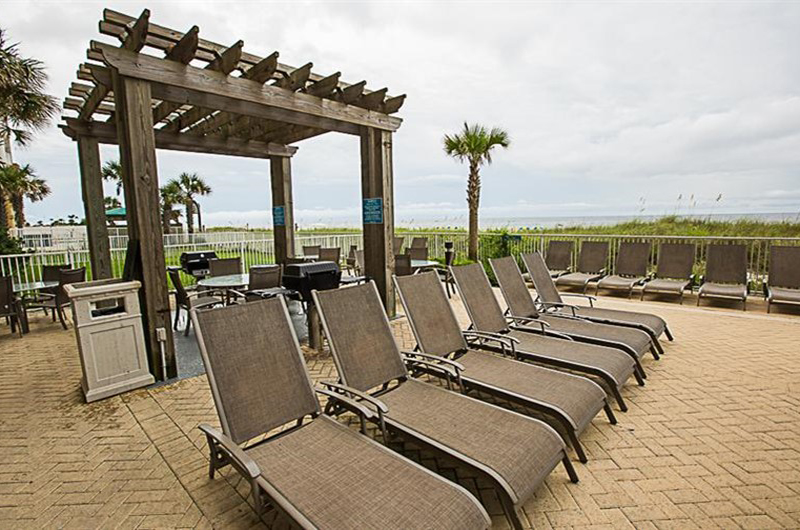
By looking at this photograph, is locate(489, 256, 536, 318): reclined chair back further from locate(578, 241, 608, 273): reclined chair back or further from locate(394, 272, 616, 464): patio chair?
locate(578, 241, 608, 273): reclined chair back

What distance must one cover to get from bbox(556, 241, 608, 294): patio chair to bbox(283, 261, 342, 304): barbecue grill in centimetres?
506

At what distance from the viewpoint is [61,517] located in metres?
2.02

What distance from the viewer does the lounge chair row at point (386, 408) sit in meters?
1.62

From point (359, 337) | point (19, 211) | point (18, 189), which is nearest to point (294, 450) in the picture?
point (359, 337)

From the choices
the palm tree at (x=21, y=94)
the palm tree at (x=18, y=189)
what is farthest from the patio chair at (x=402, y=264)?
the palm tree at (x=18, y=189)

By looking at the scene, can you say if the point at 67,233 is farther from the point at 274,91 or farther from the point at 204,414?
the point at 204,414

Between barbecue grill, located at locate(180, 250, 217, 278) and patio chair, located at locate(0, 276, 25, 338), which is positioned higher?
barbecue grill, located at locate(180, 250, 217, 278)

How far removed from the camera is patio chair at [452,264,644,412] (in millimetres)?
3043

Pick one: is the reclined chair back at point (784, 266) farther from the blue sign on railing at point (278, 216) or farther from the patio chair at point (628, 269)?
the blue sign on railing at point (278, 216)

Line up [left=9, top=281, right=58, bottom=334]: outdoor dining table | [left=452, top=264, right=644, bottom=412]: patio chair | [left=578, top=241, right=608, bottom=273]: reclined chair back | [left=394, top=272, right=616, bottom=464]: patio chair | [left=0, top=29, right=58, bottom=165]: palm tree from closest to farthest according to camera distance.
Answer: [left=394, top=272, right=616, bottom=464]: patio chair, [left=452, top=264, right=644, bottom=412]: patio chair, [left=9, top=281, right=58, bottom=334]: outdoor dining table, [left=0, top=29, right=58, bottom=165]: palm tree, [left=578, top=241, right=608, bottom=273]: reclined chair back

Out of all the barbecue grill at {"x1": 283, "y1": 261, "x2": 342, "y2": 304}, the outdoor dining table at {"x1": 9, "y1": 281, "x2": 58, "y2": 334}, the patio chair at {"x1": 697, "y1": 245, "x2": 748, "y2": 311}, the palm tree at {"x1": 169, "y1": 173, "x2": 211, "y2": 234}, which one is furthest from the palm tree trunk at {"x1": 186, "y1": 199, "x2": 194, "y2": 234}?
the patio chair at {"x1": 697, "y1": 245, "x2": 748, "y2": 311}

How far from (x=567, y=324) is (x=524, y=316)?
18.9 inches

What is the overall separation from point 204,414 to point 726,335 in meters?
6.25

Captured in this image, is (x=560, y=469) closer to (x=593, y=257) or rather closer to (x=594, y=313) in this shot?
(x=594, y=313)
